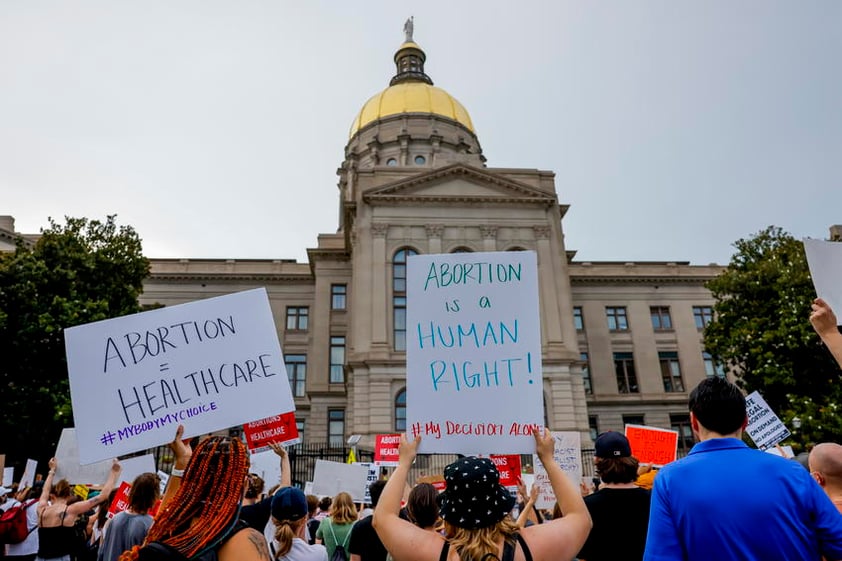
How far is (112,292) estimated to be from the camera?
88.0ft

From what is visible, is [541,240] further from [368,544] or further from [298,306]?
[368,544]

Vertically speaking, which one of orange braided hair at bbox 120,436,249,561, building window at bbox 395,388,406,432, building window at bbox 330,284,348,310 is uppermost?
building window at bbox 330,284,348,310

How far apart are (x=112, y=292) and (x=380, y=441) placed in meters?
18.4

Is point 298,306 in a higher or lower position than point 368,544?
higher

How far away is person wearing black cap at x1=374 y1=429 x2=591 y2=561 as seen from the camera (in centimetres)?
244

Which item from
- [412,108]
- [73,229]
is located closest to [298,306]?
[73,229]

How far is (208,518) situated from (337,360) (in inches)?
1518

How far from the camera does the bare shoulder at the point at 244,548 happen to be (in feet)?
8.30

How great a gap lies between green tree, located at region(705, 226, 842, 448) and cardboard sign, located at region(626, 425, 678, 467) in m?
13.9

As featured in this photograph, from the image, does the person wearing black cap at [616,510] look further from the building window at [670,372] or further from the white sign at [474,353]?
the building window at [670,372]

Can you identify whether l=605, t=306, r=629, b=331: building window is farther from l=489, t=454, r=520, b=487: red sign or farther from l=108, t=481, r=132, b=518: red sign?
l=108, t=481, r=132, b=518: red sign

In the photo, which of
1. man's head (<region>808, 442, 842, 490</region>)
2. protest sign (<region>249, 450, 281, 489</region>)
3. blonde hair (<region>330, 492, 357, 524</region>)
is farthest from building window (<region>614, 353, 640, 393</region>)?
man's head (<region>808, 442, 842, 490</region>)

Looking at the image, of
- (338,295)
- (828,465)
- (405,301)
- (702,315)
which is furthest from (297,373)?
(828,465)

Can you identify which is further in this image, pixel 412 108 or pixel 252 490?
pixel 412 108
